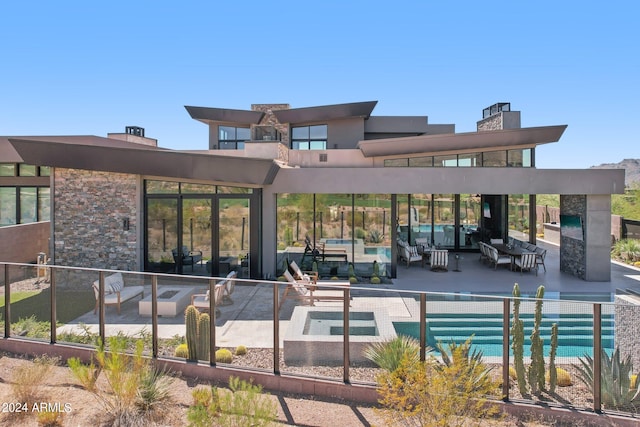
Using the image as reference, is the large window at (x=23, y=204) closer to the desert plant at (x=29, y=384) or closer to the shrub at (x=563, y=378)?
the desert plant at (x=29, y=384)

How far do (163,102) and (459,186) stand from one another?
24.0m

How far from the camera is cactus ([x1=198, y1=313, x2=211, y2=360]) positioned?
6.79 meters

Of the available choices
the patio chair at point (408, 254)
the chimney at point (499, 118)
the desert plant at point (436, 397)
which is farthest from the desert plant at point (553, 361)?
the chimney at point (499, 118)

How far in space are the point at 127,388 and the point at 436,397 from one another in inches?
162

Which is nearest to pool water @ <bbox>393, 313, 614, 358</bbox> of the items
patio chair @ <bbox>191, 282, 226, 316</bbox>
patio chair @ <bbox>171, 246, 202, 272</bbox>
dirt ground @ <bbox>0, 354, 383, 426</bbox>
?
dirt ground @ <bbox>0, 354, 383, 426</bbox>

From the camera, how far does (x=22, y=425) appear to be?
5355 millimetres

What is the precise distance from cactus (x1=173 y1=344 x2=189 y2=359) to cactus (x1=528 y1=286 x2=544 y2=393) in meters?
5.50

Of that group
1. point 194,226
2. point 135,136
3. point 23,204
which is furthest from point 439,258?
point 135,136

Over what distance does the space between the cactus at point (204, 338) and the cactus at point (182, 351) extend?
27 centimetres

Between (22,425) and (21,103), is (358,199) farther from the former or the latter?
(21,103)

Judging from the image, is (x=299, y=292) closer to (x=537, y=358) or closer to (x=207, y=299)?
(x=207, y=299)

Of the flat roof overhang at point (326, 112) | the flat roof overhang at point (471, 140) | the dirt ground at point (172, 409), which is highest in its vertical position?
the flat roof overhang at point (326, 112)

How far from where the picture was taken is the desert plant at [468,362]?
5.52 metres

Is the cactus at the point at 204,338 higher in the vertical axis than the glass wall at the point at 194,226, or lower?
lower
